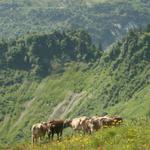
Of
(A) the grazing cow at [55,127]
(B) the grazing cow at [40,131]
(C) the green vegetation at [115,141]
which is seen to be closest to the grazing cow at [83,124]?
(A) the grazing cow at [55,127]

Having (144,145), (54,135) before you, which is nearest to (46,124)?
(54,135)

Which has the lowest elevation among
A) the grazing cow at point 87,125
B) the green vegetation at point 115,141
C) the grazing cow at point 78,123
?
the grazing cow at point 78,123

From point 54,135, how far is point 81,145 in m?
11.5

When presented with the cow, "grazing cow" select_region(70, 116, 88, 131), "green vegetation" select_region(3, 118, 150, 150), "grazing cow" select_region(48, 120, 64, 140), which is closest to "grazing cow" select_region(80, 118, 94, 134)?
the cow

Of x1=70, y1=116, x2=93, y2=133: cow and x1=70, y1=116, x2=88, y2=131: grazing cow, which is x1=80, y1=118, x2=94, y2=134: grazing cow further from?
x1=70, y1=116, x2=88, y2=131: grazing cow

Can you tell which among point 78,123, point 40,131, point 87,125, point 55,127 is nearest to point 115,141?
point 55,127

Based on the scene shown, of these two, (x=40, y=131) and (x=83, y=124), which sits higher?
(x=40, y=131)

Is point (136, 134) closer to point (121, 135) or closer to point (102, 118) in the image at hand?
point (121, 135)

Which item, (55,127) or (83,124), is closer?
(55,127)

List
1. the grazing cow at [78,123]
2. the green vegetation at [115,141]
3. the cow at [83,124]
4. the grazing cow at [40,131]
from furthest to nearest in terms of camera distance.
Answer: the grazing cow at [78,123]
the cow at [83,124]
the grazing cow at [40,131]
the green vegetation at [115,141]

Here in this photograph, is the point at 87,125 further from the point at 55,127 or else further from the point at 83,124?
the point at 55,127

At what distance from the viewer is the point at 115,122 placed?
127 ft

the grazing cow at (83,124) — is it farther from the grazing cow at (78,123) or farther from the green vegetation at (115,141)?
the green vegetation at (115,141)

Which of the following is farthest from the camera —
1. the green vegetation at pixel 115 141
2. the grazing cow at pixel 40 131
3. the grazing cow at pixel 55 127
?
the grazing cow at pixel 40 131
